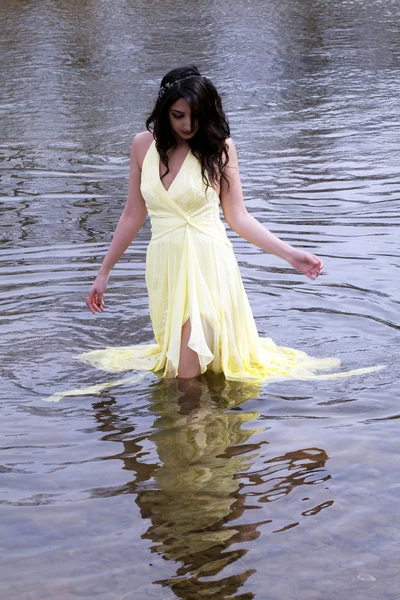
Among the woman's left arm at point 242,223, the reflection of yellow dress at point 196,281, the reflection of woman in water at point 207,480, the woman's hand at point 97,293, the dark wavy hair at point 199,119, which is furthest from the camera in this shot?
the woman's hand at point 97,293

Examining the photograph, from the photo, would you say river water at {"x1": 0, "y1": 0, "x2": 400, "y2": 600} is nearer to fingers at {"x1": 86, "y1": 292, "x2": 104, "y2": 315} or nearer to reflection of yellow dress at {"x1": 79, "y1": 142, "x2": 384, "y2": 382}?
reflection of yellow dress at {"x1": 79, "y1": 142, "x2": 384, "y2": 382}

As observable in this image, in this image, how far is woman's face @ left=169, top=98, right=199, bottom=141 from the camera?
17.5 ft

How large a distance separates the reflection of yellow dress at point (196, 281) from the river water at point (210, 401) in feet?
0.73

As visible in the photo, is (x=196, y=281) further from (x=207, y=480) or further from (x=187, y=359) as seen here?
(x=207, y=480)

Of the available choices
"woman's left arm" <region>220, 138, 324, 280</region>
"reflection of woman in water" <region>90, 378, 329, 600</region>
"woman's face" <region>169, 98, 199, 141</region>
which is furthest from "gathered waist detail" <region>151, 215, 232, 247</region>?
"reflection of woman in water" <region>90, 378, 329, 600</region>

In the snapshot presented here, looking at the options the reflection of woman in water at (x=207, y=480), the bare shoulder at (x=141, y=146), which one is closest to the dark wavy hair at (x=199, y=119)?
the bare shoulder at (x=141, y=146)

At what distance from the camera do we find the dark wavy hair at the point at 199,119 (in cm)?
530

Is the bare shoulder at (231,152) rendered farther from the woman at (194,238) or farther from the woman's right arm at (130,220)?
the woman's right arm at (130,220)

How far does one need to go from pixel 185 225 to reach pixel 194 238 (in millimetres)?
91

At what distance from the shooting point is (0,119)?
15.2 meters

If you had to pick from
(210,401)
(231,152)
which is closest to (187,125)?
(231,152)

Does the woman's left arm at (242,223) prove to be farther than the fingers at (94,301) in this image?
No

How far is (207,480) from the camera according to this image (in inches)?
193

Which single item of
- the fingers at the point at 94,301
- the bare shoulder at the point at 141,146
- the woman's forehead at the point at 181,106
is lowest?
the fingers at the point at 94,301
